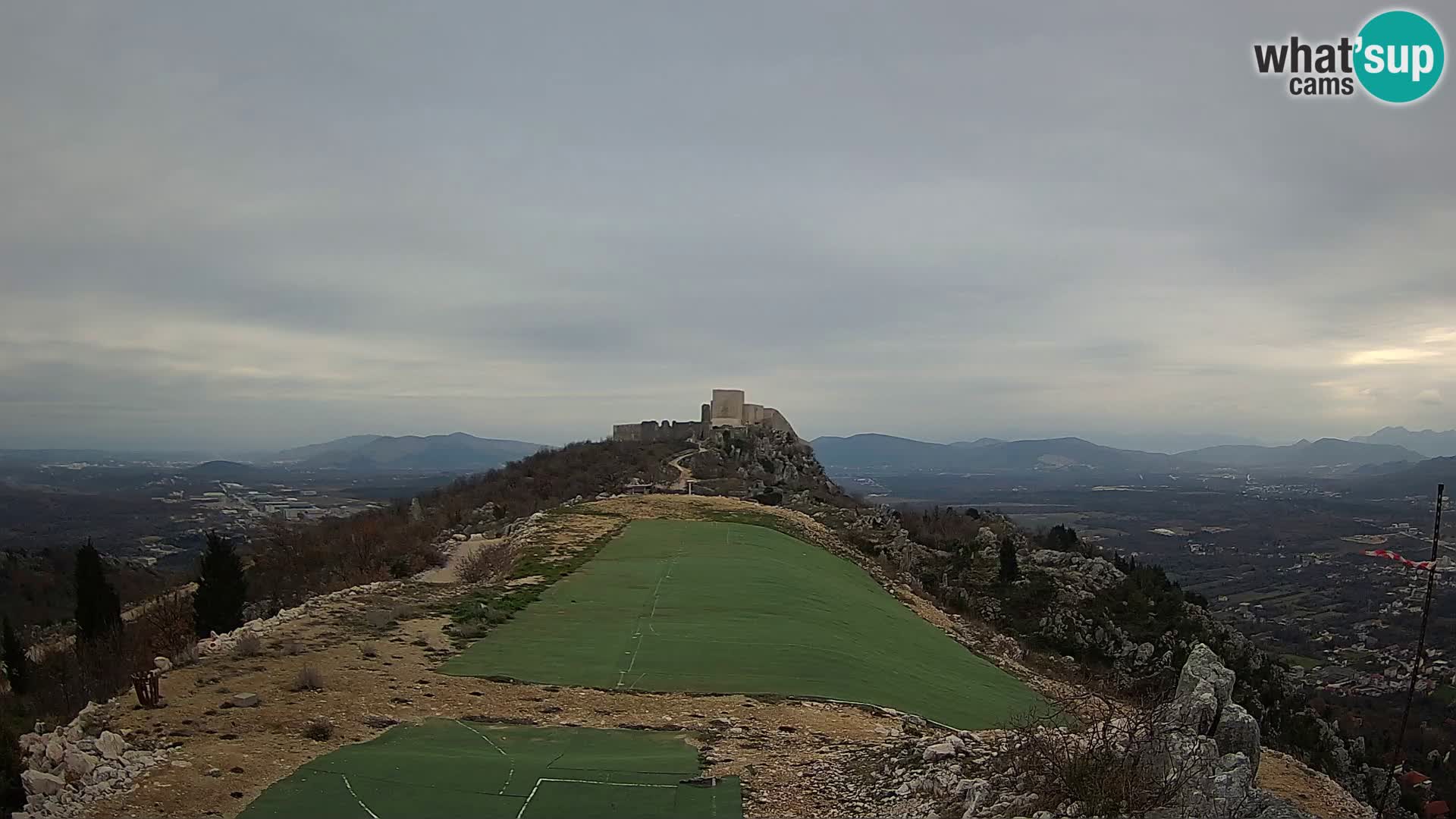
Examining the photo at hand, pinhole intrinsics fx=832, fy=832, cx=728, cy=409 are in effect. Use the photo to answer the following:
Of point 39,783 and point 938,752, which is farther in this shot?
point 938,752

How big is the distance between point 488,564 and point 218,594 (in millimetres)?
6785

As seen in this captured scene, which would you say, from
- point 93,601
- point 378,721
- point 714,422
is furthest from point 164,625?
point 714,422

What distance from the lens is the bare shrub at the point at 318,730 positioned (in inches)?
357

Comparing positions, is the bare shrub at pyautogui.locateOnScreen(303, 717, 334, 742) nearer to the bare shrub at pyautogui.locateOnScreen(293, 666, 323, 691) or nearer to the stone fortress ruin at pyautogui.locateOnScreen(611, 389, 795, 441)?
the bare shrub at pyautogui.locateOnScreen(293, 666, 323, 691)

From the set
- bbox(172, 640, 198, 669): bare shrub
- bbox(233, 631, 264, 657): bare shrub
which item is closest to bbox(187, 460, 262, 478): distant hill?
bbox(233, 631, 264, 657): bare shrub

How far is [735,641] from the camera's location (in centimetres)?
1512

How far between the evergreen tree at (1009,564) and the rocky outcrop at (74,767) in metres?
37.9

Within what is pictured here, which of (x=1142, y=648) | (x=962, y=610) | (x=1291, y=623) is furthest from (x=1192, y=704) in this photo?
(x=1291, y=623)

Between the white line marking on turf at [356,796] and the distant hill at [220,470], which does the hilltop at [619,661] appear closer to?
the white line marking on turf at [356,796]

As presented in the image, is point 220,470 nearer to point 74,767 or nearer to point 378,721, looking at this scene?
point 378,721

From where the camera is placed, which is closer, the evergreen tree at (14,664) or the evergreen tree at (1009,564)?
the evergreen tree at (14,664)

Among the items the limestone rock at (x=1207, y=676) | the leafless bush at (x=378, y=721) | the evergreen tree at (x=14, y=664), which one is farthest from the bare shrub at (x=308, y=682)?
the evergreen tree at (x=14, y=664)

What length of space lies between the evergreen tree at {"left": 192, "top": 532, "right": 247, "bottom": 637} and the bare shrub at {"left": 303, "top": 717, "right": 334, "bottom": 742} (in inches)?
521

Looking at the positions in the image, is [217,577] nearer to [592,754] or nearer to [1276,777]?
[592,754]
